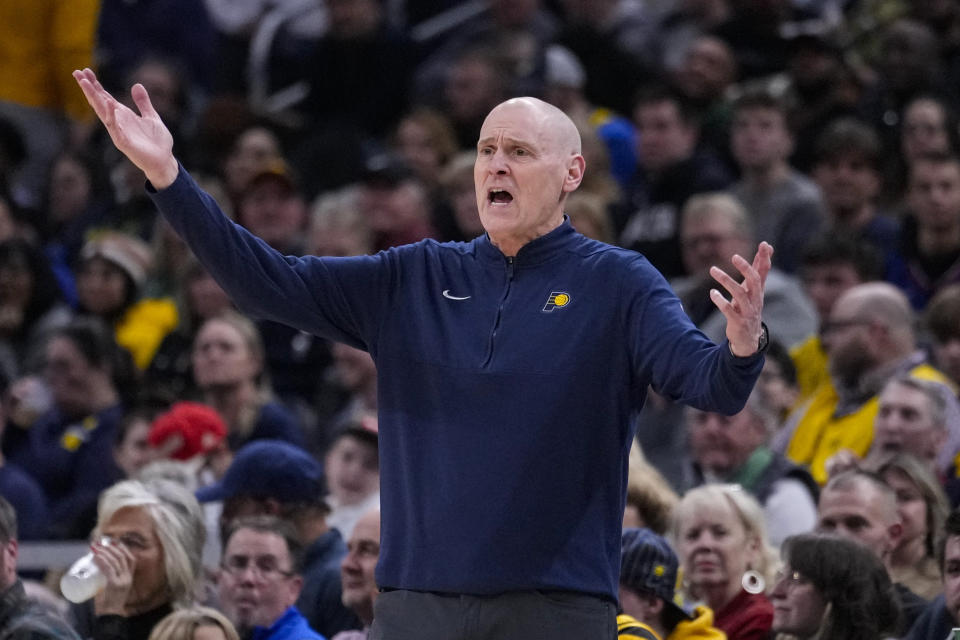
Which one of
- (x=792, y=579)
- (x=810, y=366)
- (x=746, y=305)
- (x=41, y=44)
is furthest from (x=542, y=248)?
(x=41, y=44)

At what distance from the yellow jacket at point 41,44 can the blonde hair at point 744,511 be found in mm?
6541

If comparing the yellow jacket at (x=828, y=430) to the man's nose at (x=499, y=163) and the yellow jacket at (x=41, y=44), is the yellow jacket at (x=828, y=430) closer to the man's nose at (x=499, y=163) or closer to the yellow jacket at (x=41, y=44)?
the man's nose at (x=499, y=163)

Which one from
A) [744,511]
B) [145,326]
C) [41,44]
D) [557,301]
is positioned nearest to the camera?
[557,301]

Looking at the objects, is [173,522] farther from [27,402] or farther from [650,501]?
[27,402]

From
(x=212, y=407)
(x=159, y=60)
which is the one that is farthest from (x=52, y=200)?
(x=212, y=407)

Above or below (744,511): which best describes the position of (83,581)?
below

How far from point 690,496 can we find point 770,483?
34.0 inches

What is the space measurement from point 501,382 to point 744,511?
256 centimetres

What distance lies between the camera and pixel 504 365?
3.77 meters

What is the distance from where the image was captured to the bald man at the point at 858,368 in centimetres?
748

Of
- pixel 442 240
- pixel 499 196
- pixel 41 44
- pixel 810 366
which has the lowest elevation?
pixel 810 366

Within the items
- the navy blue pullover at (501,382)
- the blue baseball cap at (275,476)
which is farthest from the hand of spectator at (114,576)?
Answer: the navy blue pullover at (501,382)

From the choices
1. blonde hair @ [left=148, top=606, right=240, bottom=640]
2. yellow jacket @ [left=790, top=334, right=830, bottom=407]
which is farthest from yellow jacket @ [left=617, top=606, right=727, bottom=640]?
yellow jacket @ [left=790, top=334, right=830, bottom=407]

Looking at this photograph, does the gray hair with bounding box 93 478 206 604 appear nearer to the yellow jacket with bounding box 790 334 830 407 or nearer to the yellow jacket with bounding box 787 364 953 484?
the yellow jacket with bounding box 787 364 953 484
